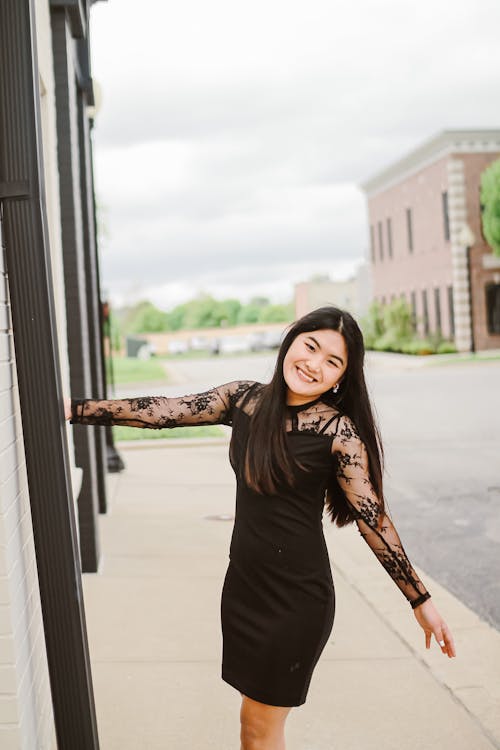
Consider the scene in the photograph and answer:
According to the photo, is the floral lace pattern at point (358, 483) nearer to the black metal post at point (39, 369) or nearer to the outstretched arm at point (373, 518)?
the outstretched arm at point (373, 518)

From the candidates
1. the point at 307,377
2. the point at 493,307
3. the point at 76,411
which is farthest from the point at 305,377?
the point at 493,307

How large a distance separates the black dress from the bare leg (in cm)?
5

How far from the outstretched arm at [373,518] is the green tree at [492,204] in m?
37.6

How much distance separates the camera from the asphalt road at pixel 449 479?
24.4 feet

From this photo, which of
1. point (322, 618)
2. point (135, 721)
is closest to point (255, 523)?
point (322, 618)

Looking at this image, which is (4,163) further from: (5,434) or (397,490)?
(397,490)

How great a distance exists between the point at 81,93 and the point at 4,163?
6.09m

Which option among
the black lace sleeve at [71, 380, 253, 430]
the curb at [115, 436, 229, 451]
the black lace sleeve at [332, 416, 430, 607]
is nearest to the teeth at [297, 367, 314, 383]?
the black lace sleeve at [332, 416, 430, 607]

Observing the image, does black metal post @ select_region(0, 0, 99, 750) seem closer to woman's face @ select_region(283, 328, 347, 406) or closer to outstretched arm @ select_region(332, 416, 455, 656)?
woman's face @ select_region(283, 328, 347, 406)

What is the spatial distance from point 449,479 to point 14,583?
9.04 m

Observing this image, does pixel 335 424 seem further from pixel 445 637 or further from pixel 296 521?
pixel 445 637

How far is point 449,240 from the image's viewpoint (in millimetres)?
41250

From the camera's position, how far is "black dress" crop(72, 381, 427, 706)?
2996 millimetres

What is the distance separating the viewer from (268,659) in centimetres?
299
